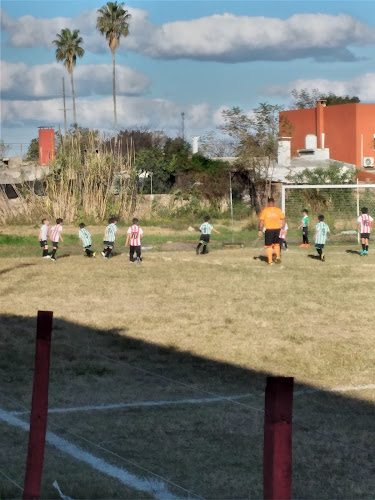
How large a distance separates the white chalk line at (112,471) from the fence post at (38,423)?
144 centimetres

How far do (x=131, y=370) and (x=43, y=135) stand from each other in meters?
42.2

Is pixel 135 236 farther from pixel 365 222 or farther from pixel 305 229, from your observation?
pixel 305 229

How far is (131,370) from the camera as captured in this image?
1204 cm

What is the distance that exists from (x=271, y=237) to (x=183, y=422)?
16362mm

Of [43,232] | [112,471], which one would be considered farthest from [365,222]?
[112,471]

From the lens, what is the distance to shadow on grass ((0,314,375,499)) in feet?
23.6

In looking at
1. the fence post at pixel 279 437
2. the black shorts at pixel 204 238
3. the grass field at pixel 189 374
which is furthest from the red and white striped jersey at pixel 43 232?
the fence post at pixel 279 437

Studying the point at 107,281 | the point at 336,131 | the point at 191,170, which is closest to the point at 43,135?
the point at 191,170

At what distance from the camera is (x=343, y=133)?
56562 mm

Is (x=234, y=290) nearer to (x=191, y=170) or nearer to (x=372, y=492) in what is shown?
(x=372, y=492)

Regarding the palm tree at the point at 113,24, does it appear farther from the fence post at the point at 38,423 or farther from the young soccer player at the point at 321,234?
the fence post at the point at 38,423

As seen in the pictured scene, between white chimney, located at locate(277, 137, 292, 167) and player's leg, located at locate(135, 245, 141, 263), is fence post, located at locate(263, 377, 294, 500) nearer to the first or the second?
player's leg, located at locate(135, 245, 141, 263)

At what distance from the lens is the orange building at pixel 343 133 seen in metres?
55.3

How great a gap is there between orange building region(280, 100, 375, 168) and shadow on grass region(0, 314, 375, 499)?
42133 millimetres
